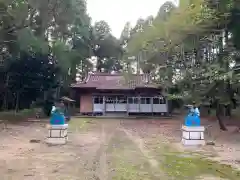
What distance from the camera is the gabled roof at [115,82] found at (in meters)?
29.0

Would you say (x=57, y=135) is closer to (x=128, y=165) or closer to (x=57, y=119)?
(x=57, y=119)

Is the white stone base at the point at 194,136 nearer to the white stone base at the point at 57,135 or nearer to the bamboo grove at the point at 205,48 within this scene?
the bamboo grove at the point at 205,48

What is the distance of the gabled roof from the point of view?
29019 millimetres

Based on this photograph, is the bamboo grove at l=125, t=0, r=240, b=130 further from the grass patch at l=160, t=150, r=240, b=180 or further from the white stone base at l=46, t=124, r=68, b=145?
the white stone base at l=46, t=124, r=68, b=145

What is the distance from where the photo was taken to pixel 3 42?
17.0 m

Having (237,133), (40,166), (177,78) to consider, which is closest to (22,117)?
(177,78)

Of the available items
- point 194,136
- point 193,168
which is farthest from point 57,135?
point 193,168

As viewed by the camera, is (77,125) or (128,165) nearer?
(128,165)

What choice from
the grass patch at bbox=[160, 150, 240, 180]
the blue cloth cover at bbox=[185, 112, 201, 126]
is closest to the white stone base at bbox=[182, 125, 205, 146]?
the blue cloth cover at bbox=[185, 112, 201, 126]

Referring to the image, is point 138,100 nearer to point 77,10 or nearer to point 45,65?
point 45,65

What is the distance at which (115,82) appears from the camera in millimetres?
30531

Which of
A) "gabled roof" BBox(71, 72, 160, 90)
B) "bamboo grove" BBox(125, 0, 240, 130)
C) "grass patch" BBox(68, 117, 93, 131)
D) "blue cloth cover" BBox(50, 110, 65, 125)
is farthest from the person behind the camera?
"gabled roof" BBox(71, 72, 160, 90)

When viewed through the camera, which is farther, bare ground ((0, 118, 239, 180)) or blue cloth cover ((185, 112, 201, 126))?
blue cloth cover ((185, 112, 201, 126))

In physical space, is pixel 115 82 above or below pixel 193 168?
above
